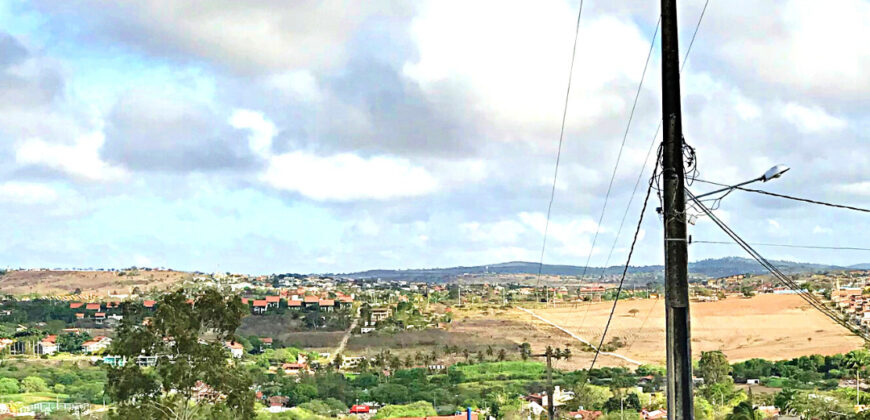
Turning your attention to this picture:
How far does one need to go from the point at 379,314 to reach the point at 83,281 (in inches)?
1695

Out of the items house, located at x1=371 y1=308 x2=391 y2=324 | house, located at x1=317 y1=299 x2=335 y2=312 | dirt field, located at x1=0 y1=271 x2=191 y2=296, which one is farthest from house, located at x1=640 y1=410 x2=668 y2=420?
dirt field, located at x1=0 y1=271 x2=191 y2=296

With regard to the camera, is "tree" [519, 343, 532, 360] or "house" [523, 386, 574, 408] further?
"tree" [519, 343, 532, 360]

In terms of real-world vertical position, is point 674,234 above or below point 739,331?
above

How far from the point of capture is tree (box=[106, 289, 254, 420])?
18094 millimetres

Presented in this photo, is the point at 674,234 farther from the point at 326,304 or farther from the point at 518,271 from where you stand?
the point at 518,271

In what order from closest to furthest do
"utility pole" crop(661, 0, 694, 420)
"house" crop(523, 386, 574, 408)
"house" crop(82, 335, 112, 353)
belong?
"utility pole" crop(661, 0, 694, 420)
"house" crop(523, 386, 574, 408)
"house" crop(82, 335, 112, 353)

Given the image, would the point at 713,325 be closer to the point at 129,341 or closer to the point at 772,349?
the point at 772,349

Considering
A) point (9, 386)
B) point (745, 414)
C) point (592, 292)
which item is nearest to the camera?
point (745, 414)

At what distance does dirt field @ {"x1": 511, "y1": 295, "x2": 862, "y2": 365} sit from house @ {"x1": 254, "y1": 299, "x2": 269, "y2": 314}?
29.7 metres

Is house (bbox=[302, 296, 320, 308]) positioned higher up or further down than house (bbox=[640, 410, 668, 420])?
higher up

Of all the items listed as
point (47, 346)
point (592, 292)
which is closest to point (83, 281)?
point (47, 346)

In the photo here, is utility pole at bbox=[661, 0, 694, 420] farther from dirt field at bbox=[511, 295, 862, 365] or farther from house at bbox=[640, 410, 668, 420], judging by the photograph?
dirt field at bbox=[511, 295, 862, 365]

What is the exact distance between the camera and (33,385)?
1943 inches

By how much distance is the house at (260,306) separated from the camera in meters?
84.4
